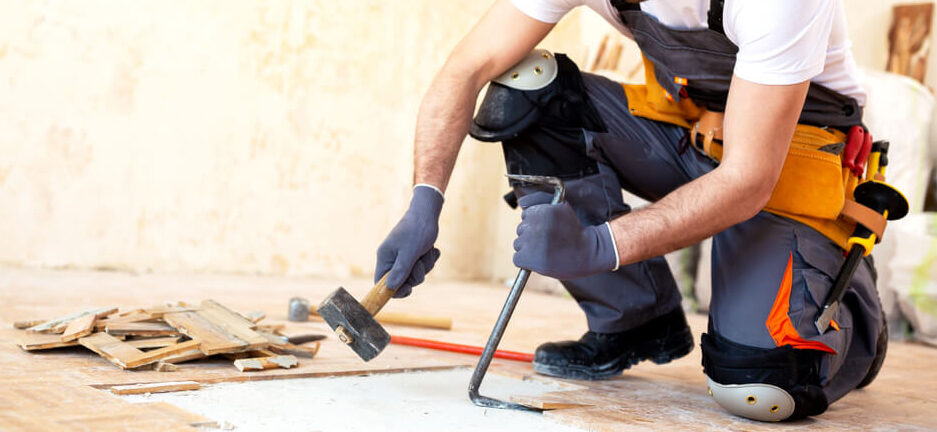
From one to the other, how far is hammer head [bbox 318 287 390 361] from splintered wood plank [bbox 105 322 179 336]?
0.50 metres

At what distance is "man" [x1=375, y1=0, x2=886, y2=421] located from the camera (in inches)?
53.7

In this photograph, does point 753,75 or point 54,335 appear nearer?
point 753,75

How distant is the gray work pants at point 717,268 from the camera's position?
153 cm

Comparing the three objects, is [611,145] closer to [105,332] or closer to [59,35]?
[105,332]

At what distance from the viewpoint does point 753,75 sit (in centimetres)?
138

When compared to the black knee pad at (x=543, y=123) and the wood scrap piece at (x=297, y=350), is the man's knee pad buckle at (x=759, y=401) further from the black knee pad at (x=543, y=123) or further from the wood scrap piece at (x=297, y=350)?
the wood scrap piece at (x=297, y=350)

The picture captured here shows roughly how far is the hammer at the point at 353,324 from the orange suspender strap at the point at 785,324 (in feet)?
2.31

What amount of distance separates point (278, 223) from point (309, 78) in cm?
70

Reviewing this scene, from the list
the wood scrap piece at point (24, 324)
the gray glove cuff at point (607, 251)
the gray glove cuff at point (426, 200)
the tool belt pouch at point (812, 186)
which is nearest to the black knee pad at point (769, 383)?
the tool belt pouch at point (812, 186)

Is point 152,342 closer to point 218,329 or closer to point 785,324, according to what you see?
point 218,329

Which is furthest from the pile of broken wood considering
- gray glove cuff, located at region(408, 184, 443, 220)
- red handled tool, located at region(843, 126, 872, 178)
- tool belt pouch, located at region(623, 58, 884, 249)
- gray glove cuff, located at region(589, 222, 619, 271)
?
red handled tool, located at region(843, 126, 872, 178)

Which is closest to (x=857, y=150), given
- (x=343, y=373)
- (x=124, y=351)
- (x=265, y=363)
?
(x=343, y=373)

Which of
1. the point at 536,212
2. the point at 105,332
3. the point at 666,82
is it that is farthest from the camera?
the point at 666,82

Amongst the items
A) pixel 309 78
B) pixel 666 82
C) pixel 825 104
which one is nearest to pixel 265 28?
pixel 309 78
